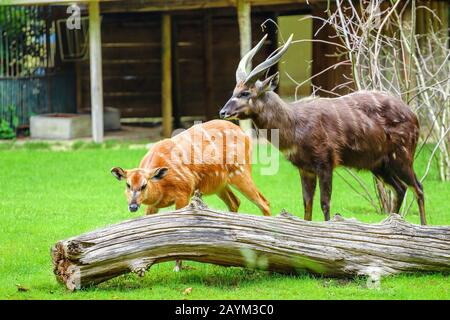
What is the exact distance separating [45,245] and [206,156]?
174 centimetres

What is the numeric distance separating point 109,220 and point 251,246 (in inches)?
133

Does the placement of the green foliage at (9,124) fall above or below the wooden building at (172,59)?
below

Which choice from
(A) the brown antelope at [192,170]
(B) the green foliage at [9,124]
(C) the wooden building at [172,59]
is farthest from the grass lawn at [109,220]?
(C) the wooden building at [172,59]

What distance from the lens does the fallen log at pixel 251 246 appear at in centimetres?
655

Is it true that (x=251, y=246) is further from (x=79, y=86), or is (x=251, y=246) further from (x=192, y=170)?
(x=79, y=86)

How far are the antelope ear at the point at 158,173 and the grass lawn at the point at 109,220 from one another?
0.71 meters

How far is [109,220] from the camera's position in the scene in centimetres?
977

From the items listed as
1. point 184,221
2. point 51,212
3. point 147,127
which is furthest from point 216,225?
point 147,127

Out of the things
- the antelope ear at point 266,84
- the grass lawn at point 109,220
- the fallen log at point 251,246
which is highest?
the antelope ear at point 266,84

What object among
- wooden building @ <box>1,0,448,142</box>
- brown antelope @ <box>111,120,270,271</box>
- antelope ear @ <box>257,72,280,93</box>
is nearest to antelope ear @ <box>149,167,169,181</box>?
brown antelope @ <box>111,120,270,271</box>

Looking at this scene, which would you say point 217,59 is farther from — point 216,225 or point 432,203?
point 216,225

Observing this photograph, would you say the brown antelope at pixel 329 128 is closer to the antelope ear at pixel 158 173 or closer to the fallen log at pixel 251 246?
the antelope ear at pixel 158 173

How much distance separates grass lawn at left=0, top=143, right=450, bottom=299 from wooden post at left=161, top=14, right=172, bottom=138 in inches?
56.8

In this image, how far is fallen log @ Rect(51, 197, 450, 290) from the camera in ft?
21.5
